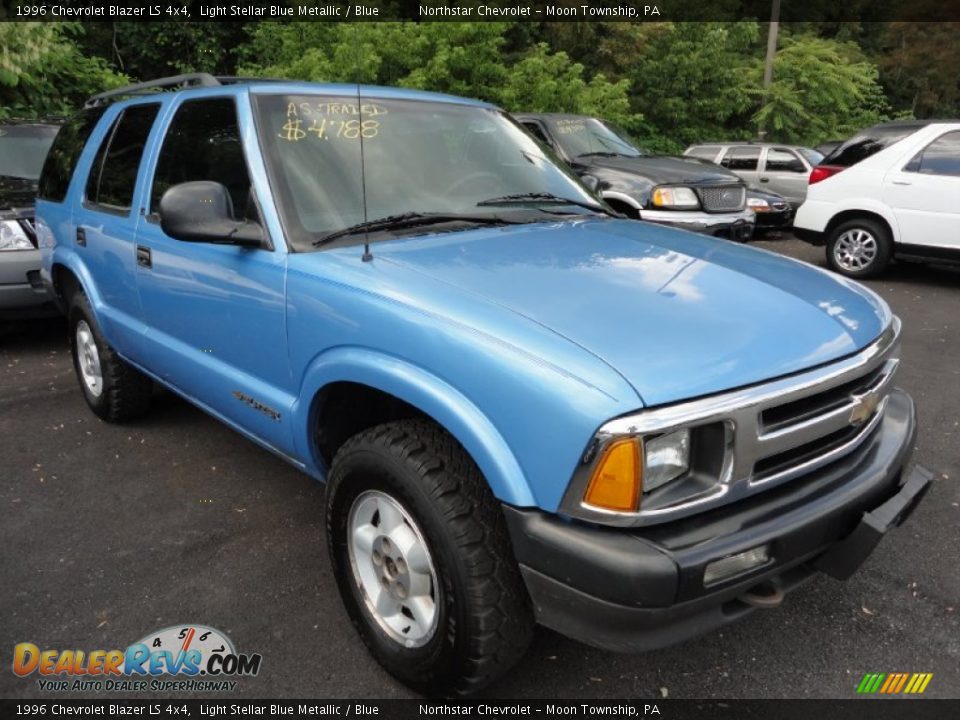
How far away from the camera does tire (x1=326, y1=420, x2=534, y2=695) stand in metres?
1.99

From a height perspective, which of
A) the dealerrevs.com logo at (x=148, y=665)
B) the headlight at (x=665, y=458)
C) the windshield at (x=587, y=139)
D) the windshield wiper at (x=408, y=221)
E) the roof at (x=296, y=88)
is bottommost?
the dealerrevs.com logo at (x=148, y=665)

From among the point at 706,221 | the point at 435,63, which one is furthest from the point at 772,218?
the point at 435,63

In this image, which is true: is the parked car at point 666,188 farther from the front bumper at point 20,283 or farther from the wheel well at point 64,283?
the front bumper at point 20,283

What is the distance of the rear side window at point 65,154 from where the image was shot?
441 cm

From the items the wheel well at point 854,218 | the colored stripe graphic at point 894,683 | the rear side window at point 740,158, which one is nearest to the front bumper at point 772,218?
the wheel well at point 854,218

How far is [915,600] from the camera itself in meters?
2.76

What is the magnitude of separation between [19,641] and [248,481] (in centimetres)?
130

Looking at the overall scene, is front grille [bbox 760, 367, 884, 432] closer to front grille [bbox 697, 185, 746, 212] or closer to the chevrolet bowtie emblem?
the chevrolet bowtie emblem

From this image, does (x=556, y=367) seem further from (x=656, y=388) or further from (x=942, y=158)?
(x=942, y=158)

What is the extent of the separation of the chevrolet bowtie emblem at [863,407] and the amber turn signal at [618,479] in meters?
0.82

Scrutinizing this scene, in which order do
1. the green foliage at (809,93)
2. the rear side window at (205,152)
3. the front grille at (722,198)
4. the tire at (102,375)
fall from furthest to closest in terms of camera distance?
1. the green foliage at (809,93)
2. the front grille at (722,198)
3. the tire at (102,375)
4. the rear side window at (205,152)

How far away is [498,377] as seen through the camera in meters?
1.88

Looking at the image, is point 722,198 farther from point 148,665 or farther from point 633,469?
point 148,665

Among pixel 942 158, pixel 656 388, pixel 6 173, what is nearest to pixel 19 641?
pixel 656 388
